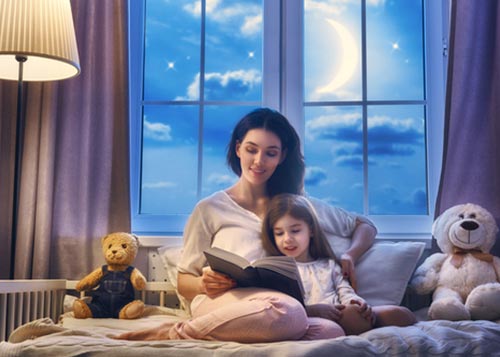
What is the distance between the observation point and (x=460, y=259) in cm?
218

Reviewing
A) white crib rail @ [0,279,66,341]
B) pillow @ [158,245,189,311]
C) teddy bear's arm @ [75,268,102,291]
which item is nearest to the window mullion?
pillow @ [158,245,189,311]

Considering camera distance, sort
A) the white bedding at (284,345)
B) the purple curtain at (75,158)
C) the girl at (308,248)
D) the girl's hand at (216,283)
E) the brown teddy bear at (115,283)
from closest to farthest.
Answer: the white bedding at (284,345)
the girl's hand at (216,283)
the girl at (308,248)
the brown teddy bear at (115,283)
the purple curtain at (75,158)

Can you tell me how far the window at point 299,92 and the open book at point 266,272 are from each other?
0.94 m

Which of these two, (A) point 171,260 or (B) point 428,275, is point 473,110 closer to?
(B) point 428,275

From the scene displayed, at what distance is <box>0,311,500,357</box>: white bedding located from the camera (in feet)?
4.62

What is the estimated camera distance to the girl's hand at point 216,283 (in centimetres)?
175

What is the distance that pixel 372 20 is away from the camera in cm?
272

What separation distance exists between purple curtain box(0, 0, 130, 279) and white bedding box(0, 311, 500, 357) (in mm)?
768

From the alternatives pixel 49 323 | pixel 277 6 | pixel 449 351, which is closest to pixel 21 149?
pixel 49 323

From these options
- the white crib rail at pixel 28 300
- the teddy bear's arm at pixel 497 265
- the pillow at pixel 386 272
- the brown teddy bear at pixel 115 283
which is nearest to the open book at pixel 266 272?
the pillow at pixel 386 272

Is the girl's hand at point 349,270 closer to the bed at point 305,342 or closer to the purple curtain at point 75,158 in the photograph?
the bed at point 305,342

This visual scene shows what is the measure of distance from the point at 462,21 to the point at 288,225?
1.07 meters

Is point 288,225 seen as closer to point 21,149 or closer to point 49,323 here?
point 49,323

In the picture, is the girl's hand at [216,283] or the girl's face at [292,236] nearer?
the girl's hand at [216,283]
